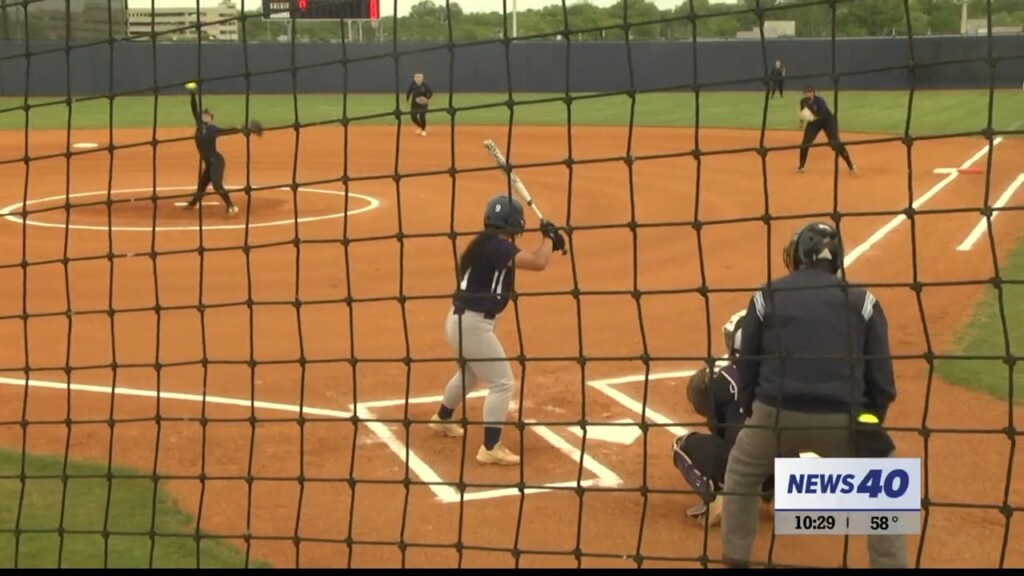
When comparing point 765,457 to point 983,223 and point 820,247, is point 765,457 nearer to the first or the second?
point 820,247

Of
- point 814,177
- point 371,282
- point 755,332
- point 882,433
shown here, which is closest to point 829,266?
point 755,332

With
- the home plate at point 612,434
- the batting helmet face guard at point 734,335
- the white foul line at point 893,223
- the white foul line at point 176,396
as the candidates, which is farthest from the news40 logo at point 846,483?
the white foul line at point 893,223

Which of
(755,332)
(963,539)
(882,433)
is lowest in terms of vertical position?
(963,539)

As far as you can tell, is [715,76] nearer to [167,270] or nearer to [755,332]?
[167,270]

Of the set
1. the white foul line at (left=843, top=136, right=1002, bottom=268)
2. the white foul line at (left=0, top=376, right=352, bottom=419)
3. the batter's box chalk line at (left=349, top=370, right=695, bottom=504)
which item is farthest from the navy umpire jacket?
the white foul line at (left=843, top=136, right=1002, bottom=268)

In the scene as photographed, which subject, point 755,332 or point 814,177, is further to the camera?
point 814,177

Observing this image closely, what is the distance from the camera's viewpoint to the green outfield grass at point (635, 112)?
1302 inches

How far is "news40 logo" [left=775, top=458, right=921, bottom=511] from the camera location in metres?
5.54

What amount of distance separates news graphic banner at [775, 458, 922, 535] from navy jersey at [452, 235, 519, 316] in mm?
2373

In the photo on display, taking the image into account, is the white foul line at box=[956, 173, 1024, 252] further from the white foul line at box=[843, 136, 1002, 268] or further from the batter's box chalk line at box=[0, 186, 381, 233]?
the batter's box chalk line at box=[0, 186, 381, 233]

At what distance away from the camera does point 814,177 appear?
21766mm

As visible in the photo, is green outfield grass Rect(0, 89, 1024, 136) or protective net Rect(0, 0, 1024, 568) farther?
green outfield grass Rect(0, 89, 1024, 136)

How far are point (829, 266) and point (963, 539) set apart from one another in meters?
2.16

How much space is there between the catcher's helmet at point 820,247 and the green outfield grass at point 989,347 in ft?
10.2
